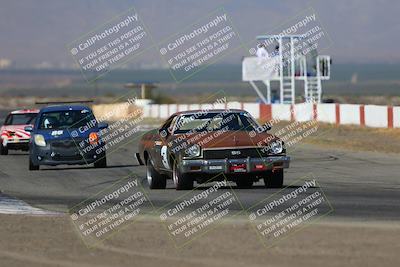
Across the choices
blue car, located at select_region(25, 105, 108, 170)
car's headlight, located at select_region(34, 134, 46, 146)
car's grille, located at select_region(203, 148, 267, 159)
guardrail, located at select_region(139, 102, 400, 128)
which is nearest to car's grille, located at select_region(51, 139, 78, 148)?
blue car, located at select_region(25, 105, 108, 170)

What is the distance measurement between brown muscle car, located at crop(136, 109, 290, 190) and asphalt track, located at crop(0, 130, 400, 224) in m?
0.32

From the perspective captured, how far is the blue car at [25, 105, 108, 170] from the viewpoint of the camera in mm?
23406

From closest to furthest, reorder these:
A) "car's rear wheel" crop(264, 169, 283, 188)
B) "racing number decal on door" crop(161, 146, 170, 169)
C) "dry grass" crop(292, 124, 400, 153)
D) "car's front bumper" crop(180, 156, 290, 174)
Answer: "car's front bumper" crop(180, 156, 290, 174), "car's rear wheel" crop(264, 169, 283, 188), "racing number decal on door" crop(161, 146, 170, 169), "dry grass" crop(292, 124, 400, 153)

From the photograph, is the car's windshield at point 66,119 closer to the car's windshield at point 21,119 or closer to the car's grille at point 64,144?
the car's grille at point 64,144

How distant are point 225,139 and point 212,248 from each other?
21.9 ft

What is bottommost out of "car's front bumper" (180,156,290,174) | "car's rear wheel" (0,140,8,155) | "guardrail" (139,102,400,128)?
"guardrail" (139,102,400,128)

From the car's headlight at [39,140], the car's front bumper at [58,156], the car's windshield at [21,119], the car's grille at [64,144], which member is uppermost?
the car's headlight at [39,140]

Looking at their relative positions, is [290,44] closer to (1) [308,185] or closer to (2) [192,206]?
(1) [308,185]

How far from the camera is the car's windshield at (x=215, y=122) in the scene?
17.6m

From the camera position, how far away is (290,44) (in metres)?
51.0

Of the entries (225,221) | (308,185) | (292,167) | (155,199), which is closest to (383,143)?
(292,167)

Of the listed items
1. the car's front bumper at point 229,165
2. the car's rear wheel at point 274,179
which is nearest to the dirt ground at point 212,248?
the car's front bumper at point 229,165

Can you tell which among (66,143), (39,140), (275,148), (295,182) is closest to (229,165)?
(275,148)

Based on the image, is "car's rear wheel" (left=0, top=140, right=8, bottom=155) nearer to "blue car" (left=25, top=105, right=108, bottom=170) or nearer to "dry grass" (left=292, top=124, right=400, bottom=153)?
"blue car" (left=25, top=105, right=108, bottom=170)
